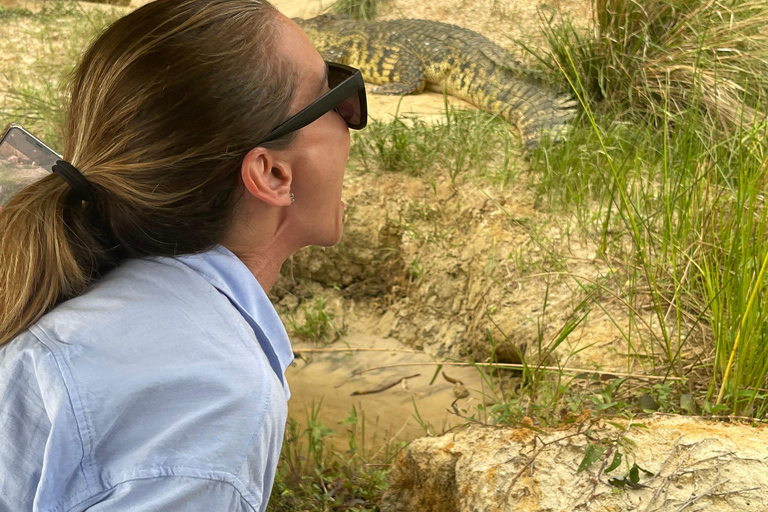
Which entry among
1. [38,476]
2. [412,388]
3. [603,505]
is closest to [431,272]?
[412,388]

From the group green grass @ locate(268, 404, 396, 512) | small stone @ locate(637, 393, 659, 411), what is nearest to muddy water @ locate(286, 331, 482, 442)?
green grass @ locate(268, 404, 396, 512)

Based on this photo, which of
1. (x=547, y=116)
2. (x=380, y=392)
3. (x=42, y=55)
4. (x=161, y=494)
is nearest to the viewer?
(x=161, y=494)

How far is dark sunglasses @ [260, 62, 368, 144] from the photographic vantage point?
49.0 inches

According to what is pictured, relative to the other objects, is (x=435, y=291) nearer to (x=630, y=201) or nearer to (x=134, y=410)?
(x=630, y=201)

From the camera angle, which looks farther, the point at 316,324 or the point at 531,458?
the point at 316,324

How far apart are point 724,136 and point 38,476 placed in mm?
3324

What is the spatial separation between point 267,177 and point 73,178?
1.02ft

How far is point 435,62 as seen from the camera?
5.52 meters

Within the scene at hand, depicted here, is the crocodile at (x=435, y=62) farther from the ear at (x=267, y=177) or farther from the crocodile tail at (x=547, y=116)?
the ear at (x=267, y=177)

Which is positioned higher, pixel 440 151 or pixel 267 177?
pixel 267 177

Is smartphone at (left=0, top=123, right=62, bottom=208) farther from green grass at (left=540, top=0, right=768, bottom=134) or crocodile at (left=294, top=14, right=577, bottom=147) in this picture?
crocodile at (left=294, top=14, right=577, bottom=147)

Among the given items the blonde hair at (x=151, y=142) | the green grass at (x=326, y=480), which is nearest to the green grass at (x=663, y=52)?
the green grass at (x=326, y=480)

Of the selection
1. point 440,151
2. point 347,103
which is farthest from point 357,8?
point 347,103

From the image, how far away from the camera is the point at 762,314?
74.5 inches
